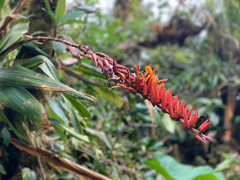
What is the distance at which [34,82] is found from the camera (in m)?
0.46

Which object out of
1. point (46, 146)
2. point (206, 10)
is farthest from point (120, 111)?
point (206, 10)

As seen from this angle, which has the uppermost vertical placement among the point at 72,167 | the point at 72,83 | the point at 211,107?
the point at 72,83

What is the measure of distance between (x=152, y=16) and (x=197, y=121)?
320 centimetres

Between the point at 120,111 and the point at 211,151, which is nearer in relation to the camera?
the point at 120,111

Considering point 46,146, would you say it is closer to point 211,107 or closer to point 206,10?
point 211,107

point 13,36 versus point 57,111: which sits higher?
point 13,36

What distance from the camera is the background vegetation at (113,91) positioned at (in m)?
0.53

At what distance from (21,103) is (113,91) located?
490 mm

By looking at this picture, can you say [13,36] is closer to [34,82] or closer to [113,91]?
[34,82]

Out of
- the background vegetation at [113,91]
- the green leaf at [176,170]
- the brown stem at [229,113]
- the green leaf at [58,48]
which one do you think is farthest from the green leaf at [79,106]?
the brown stem at [229,113]

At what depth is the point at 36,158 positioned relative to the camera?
67 centimetres

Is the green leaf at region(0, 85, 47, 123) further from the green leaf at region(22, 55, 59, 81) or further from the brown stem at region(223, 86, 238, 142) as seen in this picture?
the brown stem at region(223, 86, 238, 142)

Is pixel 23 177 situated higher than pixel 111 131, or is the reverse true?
pixel 23 177

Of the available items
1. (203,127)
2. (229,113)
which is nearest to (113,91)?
(203,127)
